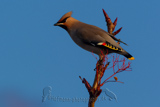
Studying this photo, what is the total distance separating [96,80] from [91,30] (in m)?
1.67

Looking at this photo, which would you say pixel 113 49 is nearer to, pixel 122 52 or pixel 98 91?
pixel 122 52

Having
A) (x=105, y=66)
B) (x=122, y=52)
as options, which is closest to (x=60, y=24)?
(x=122, y=52)

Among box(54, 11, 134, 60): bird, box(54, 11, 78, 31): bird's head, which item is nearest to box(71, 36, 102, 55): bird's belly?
box(54, 11, 134, 60): bird

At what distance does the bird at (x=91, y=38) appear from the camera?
4.04m

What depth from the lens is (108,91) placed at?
10.4 feet

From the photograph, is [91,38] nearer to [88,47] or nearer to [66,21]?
[88,47]

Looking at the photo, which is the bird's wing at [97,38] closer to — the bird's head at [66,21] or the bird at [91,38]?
the bird at [91,38]

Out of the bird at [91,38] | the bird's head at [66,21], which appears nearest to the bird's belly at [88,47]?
the bird at [91,38]

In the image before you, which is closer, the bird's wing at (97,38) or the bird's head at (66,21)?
the bird's wing at (97,38)

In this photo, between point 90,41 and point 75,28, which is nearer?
point 90,41

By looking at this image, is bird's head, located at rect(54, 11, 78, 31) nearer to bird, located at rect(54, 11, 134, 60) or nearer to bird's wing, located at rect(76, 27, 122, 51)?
bird, located at rect(54, 11, 134, 60)

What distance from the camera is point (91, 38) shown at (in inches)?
166

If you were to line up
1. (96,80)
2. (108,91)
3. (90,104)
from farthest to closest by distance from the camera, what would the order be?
(108,91)
(96,80)
(90,104)

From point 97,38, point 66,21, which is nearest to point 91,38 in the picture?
point 97,38
